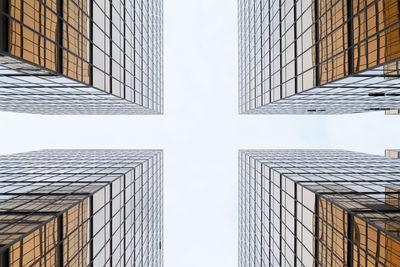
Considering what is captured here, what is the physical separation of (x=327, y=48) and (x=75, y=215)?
65.5 ft

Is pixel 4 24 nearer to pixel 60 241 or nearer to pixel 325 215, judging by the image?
pixel 60 241

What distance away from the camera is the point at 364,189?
1928cm

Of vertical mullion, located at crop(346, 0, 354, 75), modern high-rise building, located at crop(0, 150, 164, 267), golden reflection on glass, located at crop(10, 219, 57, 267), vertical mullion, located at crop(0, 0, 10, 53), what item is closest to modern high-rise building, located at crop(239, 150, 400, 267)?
vertical mullion, located at crop(346, 0, 354, 75)

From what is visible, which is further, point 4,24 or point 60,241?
point 60,241

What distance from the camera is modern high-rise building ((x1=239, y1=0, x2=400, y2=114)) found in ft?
41.7

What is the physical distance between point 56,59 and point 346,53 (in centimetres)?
1708

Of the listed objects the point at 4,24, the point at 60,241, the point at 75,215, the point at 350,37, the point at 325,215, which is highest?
the point at 350,37

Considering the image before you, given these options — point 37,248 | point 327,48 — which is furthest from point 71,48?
point 327,48

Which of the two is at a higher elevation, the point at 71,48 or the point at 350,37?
the point at 350,37

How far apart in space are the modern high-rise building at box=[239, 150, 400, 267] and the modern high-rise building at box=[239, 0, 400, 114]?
25.3ft

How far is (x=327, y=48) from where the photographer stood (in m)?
17.1

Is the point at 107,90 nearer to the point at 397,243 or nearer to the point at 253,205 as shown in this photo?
the point at 397,243

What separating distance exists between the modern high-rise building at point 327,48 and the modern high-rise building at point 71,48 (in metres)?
15.5

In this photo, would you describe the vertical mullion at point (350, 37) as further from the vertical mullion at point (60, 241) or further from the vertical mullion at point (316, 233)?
the vertical mullion at point (60, 241)
